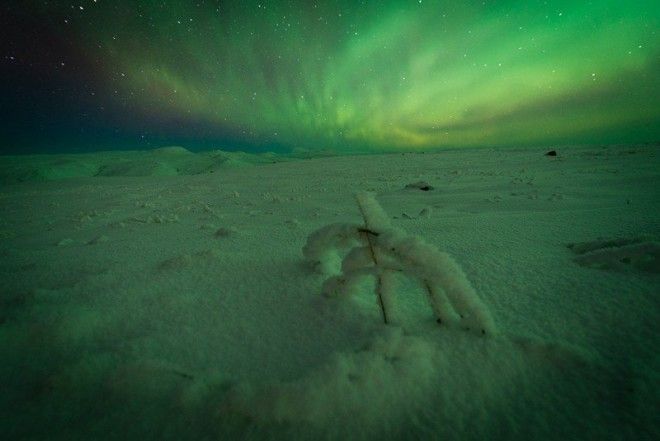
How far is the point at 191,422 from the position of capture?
30.8 inches

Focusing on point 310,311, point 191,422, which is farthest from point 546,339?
point 191,422

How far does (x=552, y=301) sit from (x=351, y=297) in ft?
2.63

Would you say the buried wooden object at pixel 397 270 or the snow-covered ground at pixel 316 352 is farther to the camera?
the buried wooden object at pixel 397 270

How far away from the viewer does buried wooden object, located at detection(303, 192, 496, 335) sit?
0.96 m

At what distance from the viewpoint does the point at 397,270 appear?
3.35ft

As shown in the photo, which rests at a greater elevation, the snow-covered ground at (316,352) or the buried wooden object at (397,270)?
the buried wooden object at (397,270)

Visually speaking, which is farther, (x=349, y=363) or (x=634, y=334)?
(x=634, y=334)

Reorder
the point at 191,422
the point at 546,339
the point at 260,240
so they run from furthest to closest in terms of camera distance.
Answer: the point at 260,240
the point at 546,339
the point at 191,422

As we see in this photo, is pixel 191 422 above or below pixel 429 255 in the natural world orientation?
below

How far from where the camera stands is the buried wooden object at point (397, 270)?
964mm

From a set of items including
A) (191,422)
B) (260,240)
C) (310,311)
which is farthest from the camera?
(260,240)

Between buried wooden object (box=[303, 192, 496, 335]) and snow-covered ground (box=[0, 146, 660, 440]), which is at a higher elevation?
buried wooden object (box=[303, 192, 496, 335])

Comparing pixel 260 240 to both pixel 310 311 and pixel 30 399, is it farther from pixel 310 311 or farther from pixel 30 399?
pixel 30 399

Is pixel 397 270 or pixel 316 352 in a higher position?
pixel 397 270
